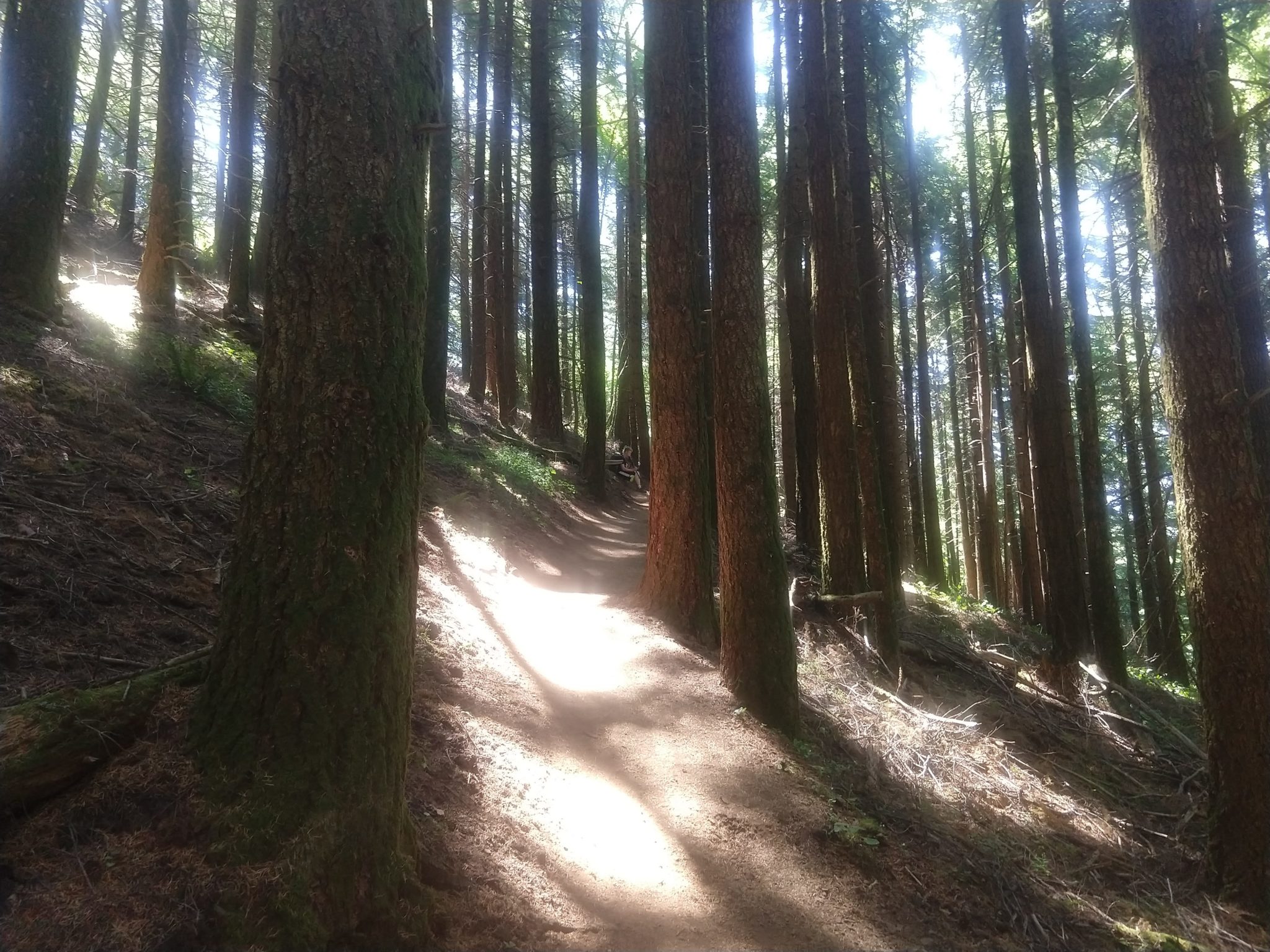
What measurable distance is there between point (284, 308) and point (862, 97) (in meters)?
10.1

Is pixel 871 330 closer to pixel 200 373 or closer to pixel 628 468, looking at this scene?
pixel 200 373

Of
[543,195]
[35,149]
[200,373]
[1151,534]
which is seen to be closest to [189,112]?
[35,149]

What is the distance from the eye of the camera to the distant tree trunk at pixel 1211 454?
18.2 feet

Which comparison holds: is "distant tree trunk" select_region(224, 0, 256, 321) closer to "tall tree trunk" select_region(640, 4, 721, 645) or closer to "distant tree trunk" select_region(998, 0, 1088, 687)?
"tall tree trunk" select_region(640, 4, 721, 645)

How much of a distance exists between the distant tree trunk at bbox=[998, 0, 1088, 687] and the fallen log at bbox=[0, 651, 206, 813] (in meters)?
11.2

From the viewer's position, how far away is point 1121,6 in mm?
10680

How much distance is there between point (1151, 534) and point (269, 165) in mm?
12253

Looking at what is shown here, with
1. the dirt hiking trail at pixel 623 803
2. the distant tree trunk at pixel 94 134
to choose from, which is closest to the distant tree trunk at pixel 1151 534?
the dirt hiking trail at pixel 623 803

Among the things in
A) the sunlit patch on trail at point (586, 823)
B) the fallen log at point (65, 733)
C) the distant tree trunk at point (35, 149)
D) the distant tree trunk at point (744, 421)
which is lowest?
the sunlit patch on trail at point (586, 823)

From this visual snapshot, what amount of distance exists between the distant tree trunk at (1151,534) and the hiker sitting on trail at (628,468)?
1336cm

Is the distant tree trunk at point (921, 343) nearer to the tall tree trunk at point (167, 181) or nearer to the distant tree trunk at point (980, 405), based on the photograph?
the distant tree trunk at point (980, 405)

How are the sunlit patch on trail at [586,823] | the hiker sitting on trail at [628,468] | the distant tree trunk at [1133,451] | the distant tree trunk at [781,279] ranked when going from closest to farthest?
the sunlit patch on trail at [586,823] → the distant tree trunk at [781,279] → the distant tree trunk at [1133,451] → the hiker sitting on trail at [628,468]

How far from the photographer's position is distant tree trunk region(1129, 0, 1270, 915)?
5.54m

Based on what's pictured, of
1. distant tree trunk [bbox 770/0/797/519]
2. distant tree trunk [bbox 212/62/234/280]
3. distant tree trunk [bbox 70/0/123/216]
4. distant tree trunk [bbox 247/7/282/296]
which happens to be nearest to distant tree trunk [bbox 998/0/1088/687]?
distant tree trunk [bbox 770/0/797/519]
